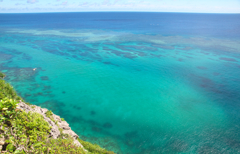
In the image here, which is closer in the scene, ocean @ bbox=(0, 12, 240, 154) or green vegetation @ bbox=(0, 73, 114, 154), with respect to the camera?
green vegetation @ bbox=(0, 73, 114, 154)

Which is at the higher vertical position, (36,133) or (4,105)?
(4,105)

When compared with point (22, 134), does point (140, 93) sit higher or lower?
lower

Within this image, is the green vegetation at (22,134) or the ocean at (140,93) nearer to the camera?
the green vegetation at (22,134)

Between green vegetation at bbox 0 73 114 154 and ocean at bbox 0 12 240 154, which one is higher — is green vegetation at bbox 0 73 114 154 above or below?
above

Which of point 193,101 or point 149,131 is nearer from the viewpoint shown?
point 149,131

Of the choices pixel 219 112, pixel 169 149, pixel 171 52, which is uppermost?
pixel 171 52

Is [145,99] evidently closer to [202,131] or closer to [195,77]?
[202,131]

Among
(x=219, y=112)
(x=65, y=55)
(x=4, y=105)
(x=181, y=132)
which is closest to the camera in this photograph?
(x=4, y=105)

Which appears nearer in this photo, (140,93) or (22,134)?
(22,134)

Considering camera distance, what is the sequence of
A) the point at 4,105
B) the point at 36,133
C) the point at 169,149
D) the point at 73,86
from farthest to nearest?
the point at 73,86 < the point at 169,149 < the point at 36,133 < the point at 4,105

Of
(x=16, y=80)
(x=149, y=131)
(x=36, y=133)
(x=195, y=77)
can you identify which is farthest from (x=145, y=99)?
(x=16, y=80)

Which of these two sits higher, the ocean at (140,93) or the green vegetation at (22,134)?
the green vegetation at (22,134)
